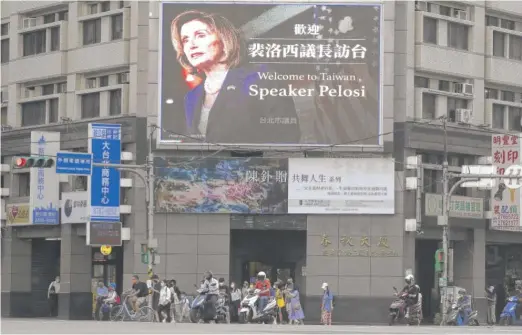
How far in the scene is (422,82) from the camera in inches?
2258

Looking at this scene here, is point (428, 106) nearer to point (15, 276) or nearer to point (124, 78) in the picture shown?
point (124, 78)

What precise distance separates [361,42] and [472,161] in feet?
25.8

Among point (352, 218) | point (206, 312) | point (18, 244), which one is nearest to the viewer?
point (206, 312)

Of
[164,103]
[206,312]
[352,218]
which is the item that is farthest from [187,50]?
[206,312]

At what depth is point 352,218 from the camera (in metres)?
54.6

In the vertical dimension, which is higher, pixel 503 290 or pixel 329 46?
pixel 329 46

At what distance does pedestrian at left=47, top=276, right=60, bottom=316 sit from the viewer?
59094 mm

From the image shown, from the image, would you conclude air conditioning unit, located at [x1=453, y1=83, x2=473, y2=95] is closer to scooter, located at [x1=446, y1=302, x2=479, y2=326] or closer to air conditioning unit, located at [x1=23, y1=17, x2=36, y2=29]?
scooter, located at [x1=446, y1=302, x2=479, y2=326]

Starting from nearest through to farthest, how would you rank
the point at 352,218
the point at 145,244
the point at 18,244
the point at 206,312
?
the point at 206,312 → the point at 145,244 → the point at 352,218 → the point at 18,244

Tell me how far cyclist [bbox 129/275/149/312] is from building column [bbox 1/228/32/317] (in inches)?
536

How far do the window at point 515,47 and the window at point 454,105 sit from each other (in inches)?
150

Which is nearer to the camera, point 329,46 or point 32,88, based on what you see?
point 329,46

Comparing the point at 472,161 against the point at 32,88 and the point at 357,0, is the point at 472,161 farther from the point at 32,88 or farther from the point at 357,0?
the point at 32,88

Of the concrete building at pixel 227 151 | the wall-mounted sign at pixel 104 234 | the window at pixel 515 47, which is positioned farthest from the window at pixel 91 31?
the window at pixel 515 47
